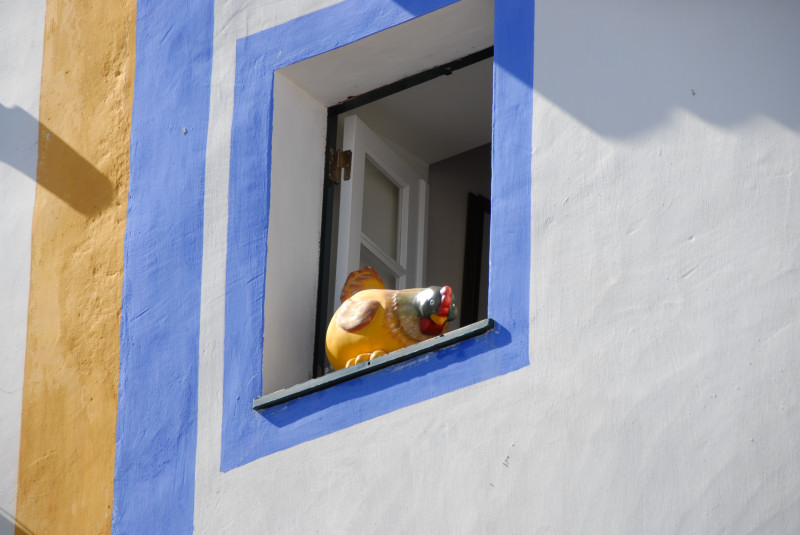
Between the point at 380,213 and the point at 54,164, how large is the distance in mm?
1322

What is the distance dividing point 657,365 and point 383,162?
6.36 ft

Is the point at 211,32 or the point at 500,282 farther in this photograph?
the point at 211,32

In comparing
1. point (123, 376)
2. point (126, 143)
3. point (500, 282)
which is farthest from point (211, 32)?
point (500, 282)

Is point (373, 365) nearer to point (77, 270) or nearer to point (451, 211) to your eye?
point (77, 270)

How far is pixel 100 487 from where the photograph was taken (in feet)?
16.9

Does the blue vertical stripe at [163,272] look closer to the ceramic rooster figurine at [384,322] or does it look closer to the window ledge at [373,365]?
the window ledge at [373,365]

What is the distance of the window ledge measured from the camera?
458 cm

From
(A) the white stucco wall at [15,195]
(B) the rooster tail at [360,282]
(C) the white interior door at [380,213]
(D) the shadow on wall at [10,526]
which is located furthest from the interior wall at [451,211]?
(D) the shadow on wall at [10,526]

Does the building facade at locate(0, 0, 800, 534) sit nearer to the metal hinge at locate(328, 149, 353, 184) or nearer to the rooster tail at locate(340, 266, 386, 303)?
the metal hinge at locate(328, 149, 353, 184)

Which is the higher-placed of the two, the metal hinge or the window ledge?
the metal hinge

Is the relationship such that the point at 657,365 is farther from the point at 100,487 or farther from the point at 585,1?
the point at 100,487

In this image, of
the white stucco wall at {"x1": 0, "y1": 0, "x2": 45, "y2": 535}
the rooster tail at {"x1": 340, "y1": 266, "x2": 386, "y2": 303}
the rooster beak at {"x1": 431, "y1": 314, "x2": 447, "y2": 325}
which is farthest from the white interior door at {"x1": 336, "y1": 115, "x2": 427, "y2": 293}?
the white stucco wall at {"x1": 0, "y1": 0, "x2": 45, "y2": 535}

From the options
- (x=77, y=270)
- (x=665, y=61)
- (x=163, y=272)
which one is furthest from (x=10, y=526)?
(x=665, y=61)

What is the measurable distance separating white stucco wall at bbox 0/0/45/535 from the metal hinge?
1.23 meters
